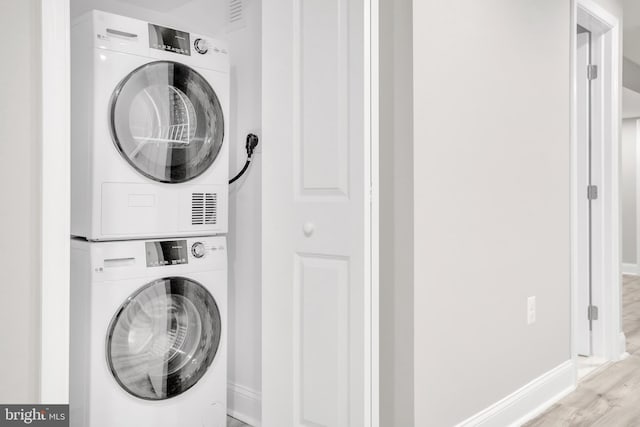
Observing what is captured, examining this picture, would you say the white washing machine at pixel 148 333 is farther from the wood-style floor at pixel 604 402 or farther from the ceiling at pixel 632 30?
the ceiling at pixel 632 30

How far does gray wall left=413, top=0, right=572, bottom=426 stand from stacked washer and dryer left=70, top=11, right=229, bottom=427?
103cm

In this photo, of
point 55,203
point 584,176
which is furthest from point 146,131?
point 584,176

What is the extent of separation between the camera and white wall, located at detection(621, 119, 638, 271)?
24.8ft

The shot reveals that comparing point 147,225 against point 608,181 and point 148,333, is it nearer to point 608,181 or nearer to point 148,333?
point 148,333

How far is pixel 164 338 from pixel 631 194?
7.45 meters

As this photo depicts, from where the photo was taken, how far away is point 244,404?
2.65 metres

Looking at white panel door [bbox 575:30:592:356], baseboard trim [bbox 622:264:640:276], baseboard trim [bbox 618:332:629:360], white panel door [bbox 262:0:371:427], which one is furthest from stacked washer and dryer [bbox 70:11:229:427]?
baseboard trim [bbox 622:264:640:276]

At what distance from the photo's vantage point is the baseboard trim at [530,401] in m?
2.21

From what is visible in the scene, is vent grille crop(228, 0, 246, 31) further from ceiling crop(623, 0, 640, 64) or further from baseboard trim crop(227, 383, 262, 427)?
ceiling crop(623, 0, 640, 64)

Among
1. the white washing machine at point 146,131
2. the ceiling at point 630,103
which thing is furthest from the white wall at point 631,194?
the white washing machine at point 146,131

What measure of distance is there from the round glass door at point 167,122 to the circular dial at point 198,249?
0.30 meters
